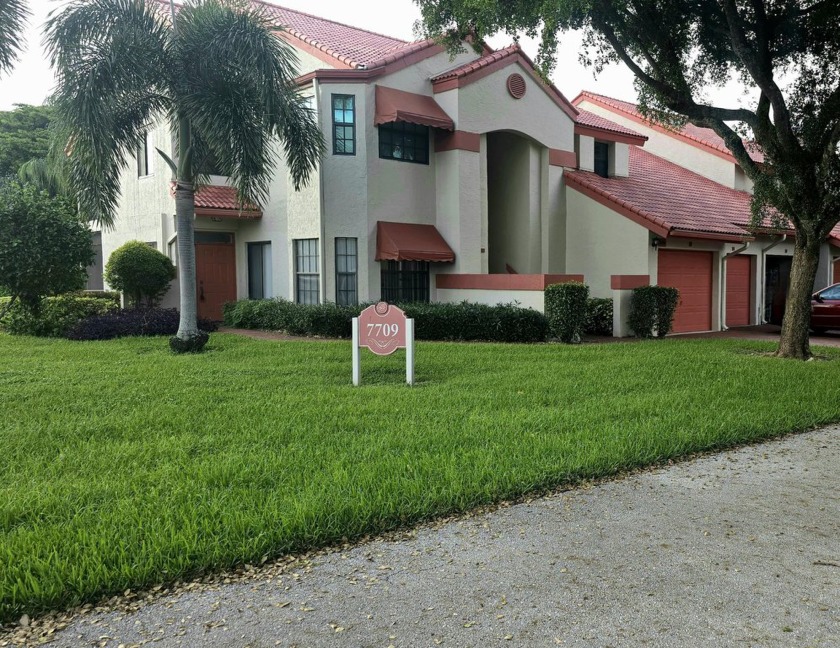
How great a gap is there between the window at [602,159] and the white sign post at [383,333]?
1285 centimetres

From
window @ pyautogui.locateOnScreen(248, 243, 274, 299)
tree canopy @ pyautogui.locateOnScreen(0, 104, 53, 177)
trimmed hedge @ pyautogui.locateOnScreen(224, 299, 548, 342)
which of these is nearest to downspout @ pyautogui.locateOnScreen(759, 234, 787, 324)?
trimmed hedge @ pyautogui.locateOnScreen(224, 299, 548, 342)

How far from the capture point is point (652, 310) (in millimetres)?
15383

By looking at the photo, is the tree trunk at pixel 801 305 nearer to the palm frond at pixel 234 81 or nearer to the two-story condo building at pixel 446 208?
the two-story condo building at pixel 446 208

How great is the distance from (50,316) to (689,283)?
15459mm

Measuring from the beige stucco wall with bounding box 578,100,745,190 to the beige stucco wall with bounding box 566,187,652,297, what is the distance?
24.2ft

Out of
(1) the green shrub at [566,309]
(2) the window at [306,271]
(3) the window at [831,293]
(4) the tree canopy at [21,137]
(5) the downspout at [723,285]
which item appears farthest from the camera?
(4) the tree canopy at [21,137]

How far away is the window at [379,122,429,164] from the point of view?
16.4 m

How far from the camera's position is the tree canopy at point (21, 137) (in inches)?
1225

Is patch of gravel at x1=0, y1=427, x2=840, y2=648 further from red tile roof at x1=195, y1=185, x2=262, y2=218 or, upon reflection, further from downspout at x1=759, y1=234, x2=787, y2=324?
downspout at x1=759, y1=234, x2=787, y2=324

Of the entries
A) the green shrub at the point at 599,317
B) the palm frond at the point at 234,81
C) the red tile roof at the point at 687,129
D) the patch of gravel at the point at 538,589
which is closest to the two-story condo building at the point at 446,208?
the green shrub at the point at 599,317

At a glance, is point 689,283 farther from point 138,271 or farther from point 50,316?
point 50,316

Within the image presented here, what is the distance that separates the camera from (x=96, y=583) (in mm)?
3564

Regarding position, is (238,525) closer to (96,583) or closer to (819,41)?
(96,583)

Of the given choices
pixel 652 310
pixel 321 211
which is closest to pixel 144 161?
pixel 321 211
